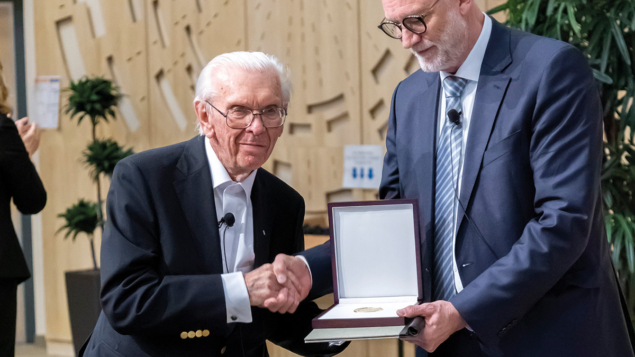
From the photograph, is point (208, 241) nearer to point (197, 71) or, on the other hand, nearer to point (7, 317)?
point (7, 317)

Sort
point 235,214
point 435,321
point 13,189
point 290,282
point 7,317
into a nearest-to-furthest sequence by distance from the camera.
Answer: point 435,321, point 290,282, point 235,214, point 7,317, point 13,189

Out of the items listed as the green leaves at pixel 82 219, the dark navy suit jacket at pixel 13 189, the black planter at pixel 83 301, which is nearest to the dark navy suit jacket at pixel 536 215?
the dark navy suit jacket at pixel 13 189

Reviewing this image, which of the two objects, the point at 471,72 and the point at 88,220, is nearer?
the point at 471,72

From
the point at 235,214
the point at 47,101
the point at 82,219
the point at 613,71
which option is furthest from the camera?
the point at 47,101

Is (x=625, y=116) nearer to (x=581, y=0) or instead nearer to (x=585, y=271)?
(x=581, y=0)

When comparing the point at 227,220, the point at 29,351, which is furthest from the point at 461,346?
the point at 29,351

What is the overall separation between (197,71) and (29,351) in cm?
285

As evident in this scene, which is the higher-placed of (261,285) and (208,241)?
(208,241)

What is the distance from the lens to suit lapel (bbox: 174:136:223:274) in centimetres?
176

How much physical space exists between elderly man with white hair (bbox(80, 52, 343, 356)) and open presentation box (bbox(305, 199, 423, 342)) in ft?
0.44

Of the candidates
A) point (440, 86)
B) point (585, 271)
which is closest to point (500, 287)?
point (585, 271)

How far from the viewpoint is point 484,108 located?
5.54 ft

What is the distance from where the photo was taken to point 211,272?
176cm

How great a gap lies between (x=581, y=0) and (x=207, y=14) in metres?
3.20
